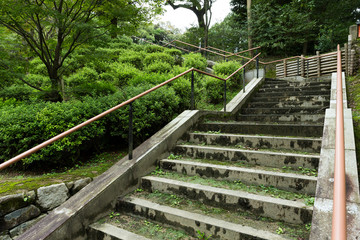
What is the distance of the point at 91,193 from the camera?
2518 millimetres

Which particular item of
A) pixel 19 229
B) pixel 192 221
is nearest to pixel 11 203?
pixel 19 229

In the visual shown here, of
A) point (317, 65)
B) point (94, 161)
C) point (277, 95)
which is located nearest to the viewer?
point (94, 161)

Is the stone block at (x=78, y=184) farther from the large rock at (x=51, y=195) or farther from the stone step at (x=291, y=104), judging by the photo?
the stone step at (x=291, y=104)

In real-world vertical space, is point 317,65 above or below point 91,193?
above

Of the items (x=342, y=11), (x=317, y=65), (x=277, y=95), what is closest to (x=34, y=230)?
(x=277, y=95)

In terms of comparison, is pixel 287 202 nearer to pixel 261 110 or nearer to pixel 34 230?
pixel 34 230

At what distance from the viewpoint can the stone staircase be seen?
2084 millimetres

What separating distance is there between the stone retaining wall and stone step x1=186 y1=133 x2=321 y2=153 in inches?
83.9

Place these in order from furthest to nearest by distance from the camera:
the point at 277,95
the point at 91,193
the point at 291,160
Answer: the point at 277,95 → the point at 291,160 → the point at 91,193

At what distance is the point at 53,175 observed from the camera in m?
3.08

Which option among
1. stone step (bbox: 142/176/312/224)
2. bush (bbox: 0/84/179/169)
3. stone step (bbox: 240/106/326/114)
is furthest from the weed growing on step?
stone step (bbox: 240/106/326/114)

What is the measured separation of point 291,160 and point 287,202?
30.1 inches

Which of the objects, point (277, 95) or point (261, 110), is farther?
point (277, 95)

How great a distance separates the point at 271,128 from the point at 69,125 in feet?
11.1
